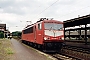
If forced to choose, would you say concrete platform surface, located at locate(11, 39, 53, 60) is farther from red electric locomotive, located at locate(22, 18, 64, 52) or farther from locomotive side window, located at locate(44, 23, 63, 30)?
locomotive side window, located at locate(44, 23, 63, 30)

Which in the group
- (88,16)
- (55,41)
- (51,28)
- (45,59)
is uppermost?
(88,16)

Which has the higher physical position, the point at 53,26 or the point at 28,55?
the point at 53,26

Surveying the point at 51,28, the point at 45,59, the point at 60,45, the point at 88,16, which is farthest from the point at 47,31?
the point at 88,16

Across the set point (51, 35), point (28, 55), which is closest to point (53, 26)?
point (51, 35)

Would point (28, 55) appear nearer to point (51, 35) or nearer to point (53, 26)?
point (51, 35)

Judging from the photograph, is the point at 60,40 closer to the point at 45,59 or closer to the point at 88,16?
the point at 45,59

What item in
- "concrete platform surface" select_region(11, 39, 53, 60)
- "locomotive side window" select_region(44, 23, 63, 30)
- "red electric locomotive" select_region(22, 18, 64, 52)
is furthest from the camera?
"locomotive side window" select_region(44, 23, 63, 30)

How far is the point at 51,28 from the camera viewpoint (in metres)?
19.1

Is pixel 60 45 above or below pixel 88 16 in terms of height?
below

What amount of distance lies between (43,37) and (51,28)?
123 centimetres

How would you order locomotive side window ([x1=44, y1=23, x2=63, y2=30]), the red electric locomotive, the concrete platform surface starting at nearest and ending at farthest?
1. the concrete platform surface
2. the red electric locomotive
3. locomotive side window ([x1=44, y1=23, x2=63, y2=30])

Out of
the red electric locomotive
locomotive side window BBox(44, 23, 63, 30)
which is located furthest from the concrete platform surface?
locomotive side window BBox(44, 23, 63, 30)

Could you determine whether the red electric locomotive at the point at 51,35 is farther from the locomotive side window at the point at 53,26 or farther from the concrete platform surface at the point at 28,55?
the concrete platform surface at the point at 28,55

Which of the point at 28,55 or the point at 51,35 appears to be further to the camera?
the point at 51,35
